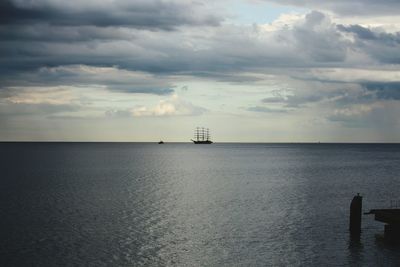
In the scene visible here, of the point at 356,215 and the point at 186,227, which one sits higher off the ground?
the point at 356,215

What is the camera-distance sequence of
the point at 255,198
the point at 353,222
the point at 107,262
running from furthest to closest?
1. the point at 255,198
2. the point at 353,222
3. the point at 107,262

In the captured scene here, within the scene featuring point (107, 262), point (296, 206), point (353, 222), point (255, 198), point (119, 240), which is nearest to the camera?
point (107, 262)

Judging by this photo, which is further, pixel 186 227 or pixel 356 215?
pixel 186 227

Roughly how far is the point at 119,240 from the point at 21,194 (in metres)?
38.4

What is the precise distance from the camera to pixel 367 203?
6744 centimetres

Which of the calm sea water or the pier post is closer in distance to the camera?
the calm sea water

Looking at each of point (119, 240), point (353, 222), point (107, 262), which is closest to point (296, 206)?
point (353, 222)

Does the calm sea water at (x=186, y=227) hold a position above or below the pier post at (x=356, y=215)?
below

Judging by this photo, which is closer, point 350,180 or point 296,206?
point 296,206

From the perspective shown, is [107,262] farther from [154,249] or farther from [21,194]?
[21,194]

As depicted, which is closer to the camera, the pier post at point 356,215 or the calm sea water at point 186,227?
the calm sea water at point 186,227

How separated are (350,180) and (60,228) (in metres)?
71.6

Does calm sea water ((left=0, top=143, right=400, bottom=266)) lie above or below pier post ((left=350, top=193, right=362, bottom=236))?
below

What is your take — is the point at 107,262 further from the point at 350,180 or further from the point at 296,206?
the point at 350,180
